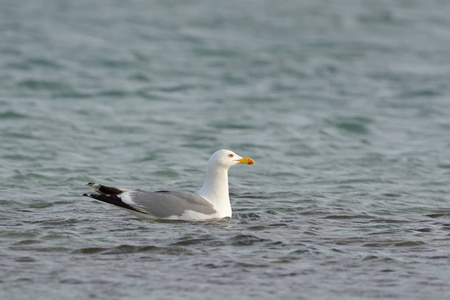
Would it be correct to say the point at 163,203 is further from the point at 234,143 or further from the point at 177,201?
the point at 234,143

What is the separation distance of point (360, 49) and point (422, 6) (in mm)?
7807

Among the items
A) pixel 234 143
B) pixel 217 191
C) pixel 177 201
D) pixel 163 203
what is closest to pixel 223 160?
pixel 217 191

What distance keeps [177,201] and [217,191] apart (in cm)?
52

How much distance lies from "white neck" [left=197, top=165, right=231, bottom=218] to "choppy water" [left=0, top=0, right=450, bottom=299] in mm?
245

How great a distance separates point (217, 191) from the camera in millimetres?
9469

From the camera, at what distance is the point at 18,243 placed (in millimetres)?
7926

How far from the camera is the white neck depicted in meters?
9.41

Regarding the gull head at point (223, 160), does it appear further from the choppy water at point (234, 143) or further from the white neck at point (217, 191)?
the choppy water at point (234, 143)

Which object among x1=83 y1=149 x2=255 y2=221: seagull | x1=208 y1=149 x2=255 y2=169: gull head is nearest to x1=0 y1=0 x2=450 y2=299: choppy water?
x1=83 y1=149 x2=255 y2=221: seagull

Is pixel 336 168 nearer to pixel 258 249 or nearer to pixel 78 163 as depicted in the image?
pixel 78 163

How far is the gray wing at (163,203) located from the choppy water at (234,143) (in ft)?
0.66

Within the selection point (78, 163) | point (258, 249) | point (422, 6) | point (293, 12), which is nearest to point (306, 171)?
point (78, 163)

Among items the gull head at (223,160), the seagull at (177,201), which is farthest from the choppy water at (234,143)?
the gull head at (223,160)

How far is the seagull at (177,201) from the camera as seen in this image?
908 centimetres
